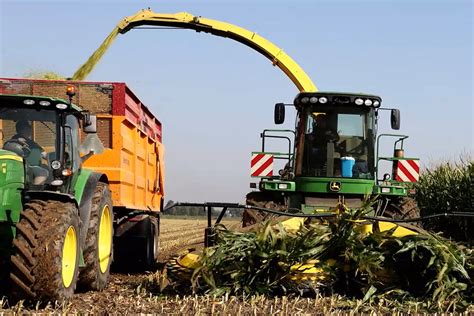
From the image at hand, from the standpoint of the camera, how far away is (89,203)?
7.59 m

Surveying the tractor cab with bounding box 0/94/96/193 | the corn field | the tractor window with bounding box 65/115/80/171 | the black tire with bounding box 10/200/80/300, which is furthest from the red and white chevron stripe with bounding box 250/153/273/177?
the corn field

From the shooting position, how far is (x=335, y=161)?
9602mm

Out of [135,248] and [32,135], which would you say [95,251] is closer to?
[32,135]

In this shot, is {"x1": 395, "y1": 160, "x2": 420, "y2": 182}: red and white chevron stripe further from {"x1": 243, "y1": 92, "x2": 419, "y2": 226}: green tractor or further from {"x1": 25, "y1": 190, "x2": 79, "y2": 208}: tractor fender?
{"x1": 25, "y1": 190, "x2": 79, "y2": 208}: tractor fender

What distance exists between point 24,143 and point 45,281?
5.27 feet

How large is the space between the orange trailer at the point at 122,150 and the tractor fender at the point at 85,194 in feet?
2.67

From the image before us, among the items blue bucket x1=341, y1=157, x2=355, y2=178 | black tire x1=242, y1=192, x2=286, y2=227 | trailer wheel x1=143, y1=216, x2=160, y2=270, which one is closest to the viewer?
black tire x1=242, y1=192, x2=286, y2=227

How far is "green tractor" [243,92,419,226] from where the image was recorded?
9.41 m

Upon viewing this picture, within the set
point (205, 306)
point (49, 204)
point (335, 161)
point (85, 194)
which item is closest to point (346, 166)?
point (335, 161)

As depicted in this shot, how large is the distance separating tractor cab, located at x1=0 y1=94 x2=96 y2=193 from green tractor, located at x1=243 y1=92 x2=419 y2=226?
305 centimetres

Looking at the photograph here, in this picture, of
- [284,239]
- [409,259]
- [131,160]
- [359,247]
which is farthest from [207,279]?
[131,160]

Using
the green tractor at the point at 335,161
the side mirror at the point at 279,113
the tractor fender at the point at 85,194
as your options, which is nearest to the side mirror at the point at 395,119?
the green tractor at the point at 335,161

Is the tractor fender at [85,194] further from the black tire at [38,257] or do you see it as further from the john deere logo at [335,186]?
the john deere logo at [335,186]

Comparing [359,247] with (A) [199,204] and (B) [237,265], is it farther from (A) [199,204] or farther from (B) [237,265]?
(A) [199,204]
